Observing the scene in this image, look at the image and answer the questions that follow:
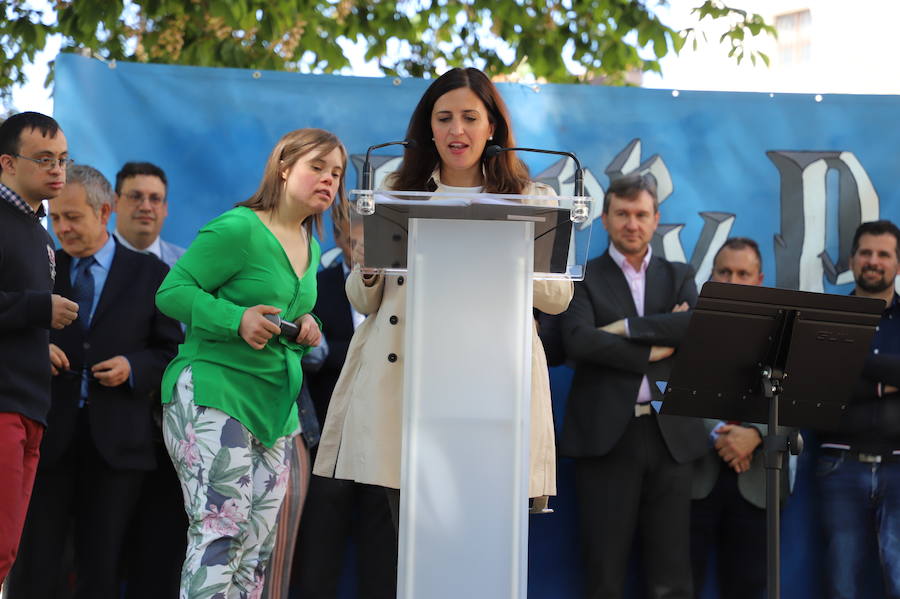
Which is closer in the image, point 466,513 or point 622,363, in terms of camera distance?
point 466,513

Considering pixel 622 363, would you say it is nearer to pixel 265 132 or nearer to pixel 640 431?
pixel 640 431

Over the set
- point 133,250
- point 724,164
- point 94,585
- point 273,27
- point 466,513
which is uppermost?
point 273,27

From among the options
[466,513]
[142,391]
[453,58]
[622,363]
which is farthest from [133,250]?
[453,58]

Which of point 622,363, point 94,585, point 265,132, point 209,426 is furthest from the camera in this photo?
point 265,132

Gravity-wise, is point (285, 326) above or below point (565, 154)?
below

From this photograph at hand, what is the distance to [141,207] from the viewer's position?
17.4ft

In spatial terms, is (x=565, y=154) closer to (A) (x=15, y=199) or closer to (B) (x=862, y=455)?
(A) (x=15, y=199)

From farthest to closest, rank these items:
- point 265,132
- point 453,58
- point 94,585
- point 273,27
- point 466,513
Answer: point 453,58
point 273,27
point 265,132
point 94,585
point 466,513

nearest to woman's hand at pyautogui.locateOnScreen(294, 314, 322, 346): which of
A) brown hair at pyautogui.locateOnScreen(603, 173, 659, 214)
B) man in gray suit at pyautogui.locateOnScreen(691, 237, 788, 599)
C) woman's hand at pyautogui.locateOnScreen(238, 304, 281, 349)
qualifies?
woman's hand at pyautogui.locateOnScreen(238, 304, 281, 349)

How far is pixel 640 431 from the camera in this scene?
4.95m

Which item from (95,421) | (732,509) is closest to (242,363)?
(95,421)

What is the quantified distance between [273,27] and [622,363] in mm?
3989

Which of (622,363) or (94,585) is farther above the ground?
(622,363)

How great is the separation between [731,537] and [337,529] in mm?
1858
